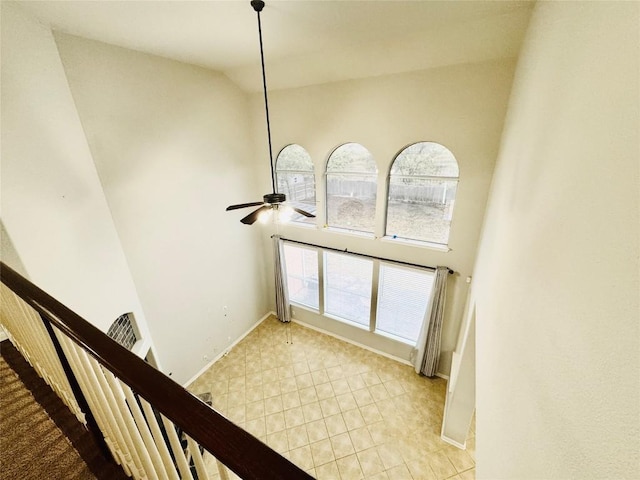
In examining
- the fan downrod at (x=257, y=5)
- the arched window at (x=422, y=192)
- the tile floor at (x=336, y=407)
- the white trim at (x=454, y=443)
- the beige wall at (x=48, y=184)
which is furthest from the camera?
the arched window at (x=422, y=192)

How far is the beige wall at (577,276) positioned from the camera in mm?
583

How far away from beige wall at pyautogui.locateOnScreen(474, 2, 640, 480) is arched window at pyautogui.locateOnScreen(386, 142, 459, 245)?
2.54 m

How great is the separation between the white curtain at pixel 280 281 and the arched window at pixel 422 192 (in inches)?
95.3

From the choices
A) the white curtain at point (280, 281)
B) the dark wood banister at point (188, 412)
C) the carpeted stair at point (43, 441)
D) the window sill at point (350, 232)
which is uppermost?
the dark wood banister at point (188, 412)

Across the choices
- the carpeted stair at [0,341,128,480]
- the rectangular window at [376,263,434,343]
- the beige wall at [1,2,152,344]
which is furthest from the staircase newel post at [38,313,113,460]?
the rectangular window at [376,263,434,343]

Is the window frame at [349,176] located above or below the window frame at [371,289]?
above

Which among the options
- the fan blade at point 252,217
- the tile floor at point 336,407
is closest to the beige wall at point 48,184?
the fan blade at point 252,217

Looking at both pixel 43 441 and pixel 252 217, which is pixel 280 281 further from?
pixel 43 441

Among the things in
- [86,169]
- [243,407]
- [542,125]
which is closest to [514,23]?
[542,125]

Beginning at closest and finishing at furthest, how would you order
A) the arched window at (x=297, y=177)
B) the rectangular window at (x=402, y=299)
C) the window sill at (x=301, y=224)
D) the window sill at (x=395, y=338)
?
the rectangular window at (x=402, y=299), the window sill at (x=395, y=338), the arched window at (x=297, y=177), the window sill at (x=301, y=224)

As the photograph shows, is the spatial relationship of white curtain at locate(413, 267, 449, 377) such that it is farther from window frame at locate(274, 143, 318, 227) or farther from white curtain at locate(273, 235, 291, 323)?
white curtain at locate(273, 235, 291, 323)

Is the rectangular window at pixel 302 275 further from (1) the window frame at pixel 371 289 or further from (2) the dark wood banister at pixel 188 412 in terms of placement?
(2) the dark wood banister at pixel 188 412

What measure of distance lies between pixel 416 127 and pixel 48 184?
176 inches

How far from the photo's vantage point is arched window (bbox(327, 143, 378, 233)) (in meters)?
4.72
